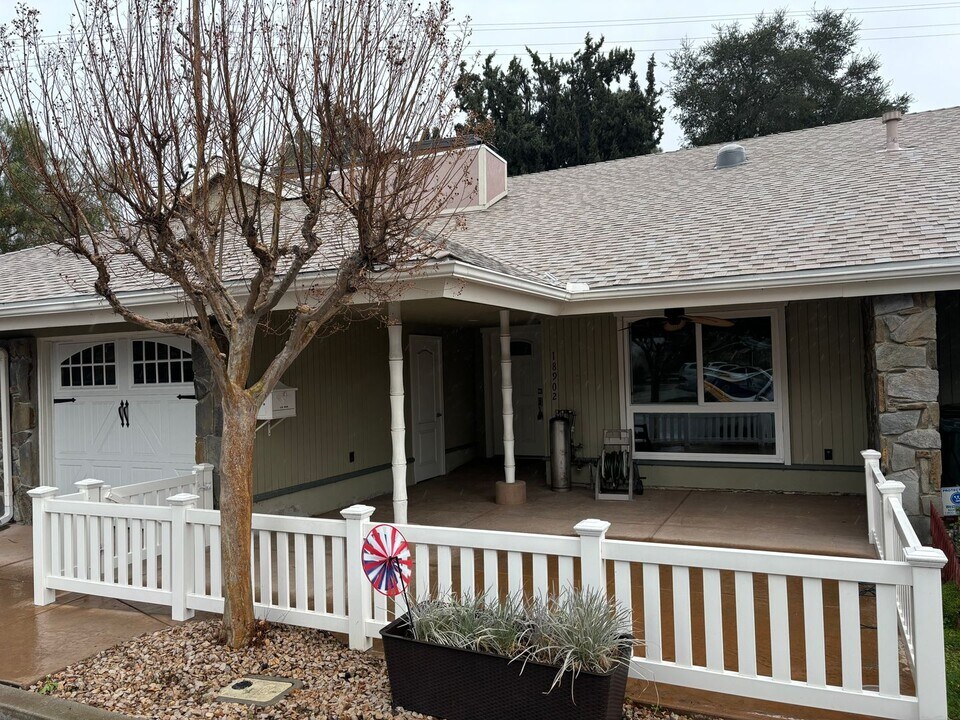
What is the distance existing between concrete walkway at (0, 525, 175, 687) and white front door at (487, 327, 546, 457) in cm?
688

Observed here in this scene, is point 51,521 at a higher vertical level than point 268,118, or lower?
lower

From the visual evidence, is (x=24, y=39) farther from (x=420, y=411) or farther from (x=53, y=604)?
(x=420, y=411)

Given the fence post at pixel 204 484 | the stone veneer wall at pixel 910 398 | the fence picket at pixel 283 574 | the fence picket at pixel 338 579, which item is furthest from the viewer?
the fence post at pixel 204 484

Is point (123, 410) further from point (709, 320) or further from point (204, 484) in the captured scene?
point (709, 320)

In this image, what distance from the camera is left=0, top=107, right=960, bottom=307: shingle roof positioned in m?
7.18

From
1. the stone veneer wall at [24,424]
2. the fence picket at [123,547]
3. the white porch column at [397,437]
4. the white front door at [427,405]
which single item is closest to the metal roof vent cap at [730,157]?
the white front door at [427,405]

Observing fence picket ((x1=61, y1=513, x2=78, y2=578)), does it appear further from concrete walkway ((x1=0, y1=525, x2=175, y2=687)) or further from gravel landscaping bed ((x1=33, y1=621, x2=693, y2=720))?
gravel landscaping bed ((x1=33, y1=621, x2=693, y2=720))

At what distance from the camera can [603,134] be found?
24.8 meters

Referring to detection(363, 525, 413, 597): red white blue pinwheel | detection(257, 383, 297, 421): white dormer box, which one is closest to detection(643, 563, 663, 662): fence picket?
detection(363, 525, 413, 597): red white blue pinwheel

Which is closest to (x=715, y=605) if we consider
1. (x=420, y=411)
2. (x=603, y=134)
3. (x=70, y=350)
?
(x=420, y=411)

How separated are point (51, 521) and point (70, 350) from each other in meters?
3.49

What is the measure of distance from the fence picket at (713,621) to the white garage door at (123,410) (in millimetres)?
5538

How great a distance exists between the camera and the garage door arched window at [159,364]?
7.86m

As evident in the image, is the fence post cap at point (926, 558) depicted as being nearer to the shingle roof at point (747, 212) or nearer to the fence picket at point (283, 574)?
the fence picket at point (283, 574)
